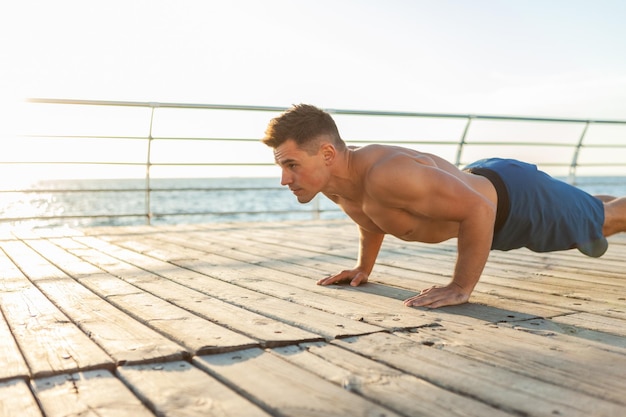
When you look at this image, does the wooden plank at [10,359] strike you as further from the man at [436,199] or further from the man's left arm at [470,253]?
the man's left arm at [470,253]

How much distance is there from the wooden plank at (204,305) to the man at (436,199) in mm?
566

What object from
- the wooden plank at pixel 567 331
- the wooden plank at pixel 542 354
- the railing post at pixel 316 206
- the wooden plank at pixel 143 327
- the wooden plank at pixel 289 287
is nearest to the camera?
the wooden plank at pixel 542 354

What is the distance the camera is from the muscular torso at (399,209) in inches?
99.7

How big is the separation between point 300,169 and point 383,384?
1.29 metres

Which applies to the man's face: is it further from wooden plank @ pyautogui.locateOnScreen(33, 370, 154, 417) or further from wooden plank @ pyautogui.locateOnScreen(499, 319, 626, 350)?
wooden plank @ pyautogui.locateOnScreen(33, 370, 154, 417)

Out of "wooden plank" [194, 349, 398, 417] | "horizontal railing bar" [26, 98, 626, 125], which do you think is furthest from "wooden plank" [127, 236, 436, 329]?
"horizontal railing bar" [26, 98, 626, 125]

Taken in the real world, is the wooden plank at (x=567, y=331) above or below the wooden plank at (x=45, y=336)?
above

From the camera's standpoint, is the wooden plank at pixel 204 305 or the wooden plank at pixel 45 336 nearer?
the wooden plank at pixel 45 336

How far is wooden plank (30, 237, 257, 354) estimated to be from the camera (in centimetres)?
163

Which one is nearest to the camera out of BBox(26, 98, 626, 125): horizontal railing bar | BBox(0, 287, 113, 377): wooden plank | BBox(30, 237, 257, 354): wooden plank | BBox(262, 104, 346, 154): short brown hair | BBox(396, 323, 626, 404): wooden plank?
BBox(396, 323, 626, 404): wooden plank

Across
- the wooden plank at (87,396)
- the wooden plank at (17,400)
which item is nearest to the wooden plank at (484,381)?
the wooden plank at (87,396)

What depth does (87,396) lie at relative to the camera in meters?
1.32

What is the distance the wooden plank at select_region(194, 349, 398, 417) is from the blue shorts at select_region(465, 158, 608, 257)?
5.02 feet

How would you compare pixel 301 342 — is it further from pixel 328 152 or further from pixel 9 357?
pixel 328 152
